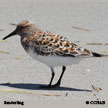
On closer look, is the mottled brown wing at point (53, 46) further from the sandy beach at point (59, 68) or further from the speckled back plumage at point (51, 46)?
the sandy beach at point (59, 68)

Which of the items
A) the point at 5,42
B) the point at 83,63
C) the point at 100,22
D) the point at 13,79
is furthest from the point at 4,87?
the point at 100,22

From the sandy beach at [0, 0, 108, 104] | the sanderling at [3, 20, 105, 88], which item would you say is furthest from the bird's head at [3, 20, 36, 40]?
the sandy beach at [0, 0, 108, 104]

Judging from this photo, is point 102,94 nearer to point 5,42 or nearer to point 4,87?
point 4,87

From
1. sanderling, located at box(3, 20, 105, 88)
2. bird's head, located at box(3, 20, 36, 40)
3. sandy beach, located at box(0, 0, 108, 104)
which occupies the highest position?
bird's head, located at box(3, 20, 36, 40)

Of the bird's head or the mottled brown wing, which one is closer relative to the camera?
the mottled brown wing

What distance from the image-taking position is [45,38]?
30.3ft

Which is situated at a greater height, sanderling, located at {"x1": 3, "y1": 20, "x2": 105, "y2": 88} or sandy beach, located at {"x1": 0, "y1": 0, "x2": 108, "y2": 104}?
sanderling, located at {"x1": 3, "y1": 20, "x2": 105, "y2": 88}

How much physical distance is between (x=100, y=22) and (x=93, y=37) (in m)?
1.70

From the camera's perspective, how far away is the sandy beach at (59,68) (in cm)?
915

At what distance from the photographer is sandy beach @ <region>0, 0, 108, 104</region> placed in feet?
30.0

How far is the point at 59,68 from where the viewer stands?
1074 centimetres

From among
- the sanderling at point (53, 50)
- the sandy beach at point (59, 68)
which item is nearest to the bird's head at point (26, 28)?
the sanderling at point (53, 50)

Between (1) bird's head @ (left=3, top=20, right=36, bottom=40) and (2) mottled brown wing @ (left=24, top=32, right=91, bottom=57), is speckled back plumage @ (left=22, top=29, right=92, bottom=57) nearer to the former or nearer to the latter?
(2) mottled brown wing @ (left=24, top=32, right=91, bottom=57)

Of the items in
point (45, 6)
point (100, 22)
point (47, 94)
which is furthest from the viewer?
point (45, 6)
